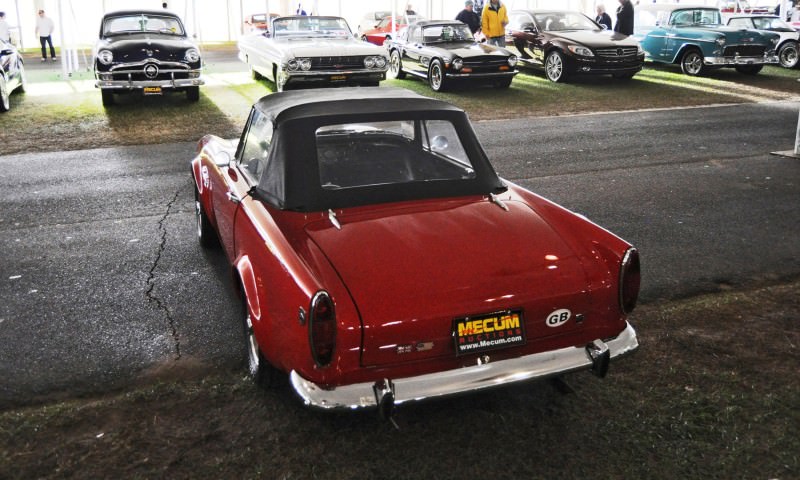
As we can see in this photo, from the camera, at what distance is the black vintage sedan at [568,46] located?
1630 centimetres

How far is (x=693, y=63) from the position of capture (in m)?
18.1

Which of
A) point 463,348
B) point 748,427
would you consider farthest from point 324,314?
point 748,427

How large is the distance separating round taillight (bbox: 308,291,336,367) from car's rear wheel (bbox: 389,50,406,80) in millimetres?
15047

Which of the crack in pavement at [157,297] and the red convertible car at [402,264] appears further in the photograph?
the crack in pavement at [157,297]

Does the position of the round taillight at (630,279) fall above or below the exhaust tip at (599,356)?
above

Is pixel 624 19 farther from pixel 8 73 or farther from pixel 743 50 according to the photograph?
pixel 8 73

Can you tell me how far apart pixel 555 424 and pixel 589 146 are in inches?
297

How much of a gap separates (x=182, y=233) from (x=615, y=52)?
12.7 m

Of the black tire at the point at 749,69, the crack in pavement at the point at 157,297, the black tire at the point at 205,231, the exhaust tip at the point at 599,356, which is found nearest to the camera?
the exhaust tip at the point at 599,356

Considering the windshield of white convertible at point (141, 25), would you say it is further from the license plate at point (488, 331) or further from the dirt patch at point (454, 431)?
the license plate at point (488, 331)

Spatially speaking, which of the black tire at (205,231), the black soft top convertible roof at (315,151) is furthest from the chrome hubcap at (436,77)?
the black soft top convertible roof at (315,151)

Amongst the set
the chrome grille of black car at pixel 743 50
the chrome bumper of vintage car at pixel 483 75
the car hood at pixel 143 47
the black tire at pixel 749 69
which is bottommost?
the black tire at pixel 749 69

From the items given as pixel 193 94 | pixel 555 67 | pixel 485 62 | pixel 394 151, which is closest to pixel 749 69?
pixel 555 67

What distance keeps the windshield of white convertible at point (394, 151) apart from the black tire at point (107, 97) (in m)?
10.3
